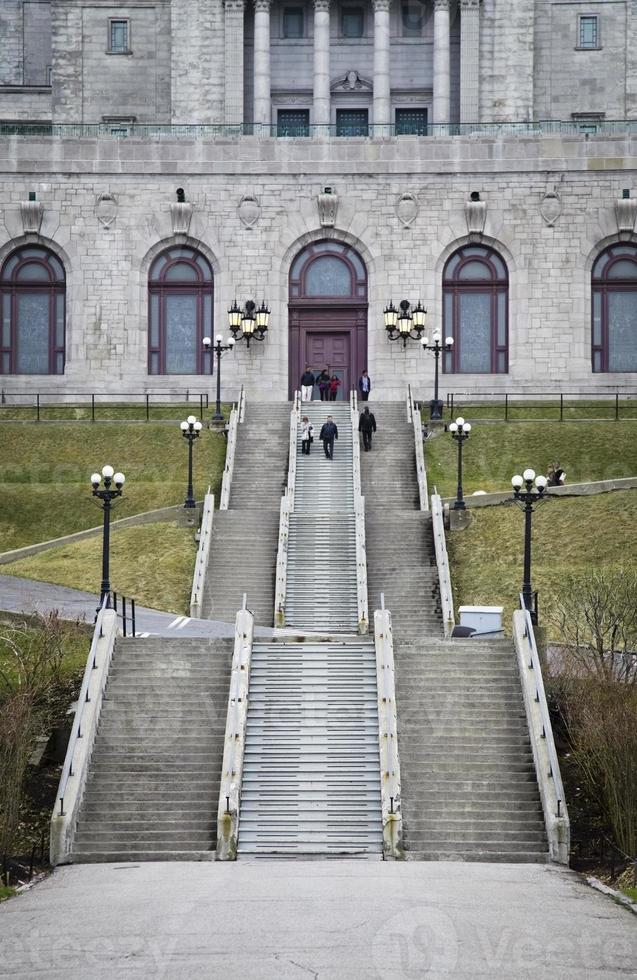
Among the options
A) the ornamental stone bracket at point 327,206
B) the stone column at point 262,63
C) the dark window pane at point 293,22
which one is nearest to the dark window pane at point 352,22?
the dark window pane at point 293,22

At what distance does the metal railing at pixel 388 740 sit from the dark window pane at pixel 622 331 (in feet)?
97.5

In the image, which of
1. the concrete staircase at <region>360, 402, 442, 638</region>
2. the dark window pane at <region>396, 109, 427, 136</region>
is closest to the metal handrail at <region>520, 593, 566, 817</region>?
the concrete staircase at <region>360, 402, 442, 638</region>

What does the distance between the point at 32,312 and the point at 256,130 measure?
10.4 m

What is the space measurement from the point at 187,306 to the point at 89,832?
34861 mm

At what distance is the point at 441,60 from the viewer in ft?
222

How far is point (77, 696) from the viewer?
1298 inches

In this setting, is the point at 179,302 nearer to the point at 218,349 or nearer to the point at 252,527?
the point at 218,349

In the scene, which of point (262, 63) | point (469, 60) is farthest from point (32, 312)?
point (469, 60)

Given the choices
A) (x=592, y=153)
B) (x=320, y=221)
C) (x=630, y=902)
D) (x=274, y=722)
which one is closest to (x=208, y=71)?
(x=320, y=221)

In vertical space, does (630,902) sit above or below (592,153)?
below

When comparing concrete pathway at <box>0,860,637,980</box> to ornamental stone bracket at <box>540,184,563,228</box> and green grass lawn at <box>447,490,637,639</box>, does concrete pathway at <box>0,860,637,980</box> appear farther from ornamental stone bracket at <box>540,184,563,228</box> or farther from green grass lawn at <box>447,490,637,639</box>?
ornamental stone bracket at <box>540,184,563,228</box>

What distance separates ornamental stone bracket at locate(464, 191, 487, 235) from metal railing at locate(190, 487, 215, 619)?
18.6m

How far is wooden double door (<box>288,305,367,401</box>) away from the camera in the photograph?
60.5 m

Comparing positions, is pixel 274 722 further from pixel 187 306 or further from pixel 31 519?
pixel 187 306
